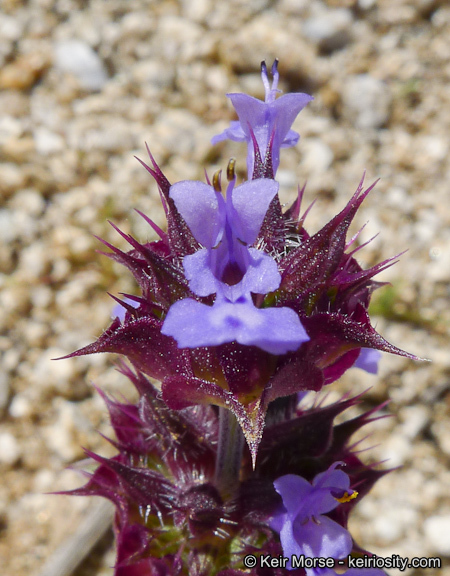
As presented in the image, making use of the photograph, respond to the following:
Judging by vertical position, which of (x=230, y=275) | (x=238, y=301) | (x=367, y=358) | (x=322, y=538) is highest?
(x=367, y=358)

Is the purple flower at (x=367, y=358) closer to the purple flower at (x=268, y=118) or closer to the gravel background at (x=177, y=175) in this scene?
the purple flower at (x=268, y=118)

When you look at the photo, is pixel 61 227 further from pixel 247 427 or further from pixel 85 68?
pixel 247 427

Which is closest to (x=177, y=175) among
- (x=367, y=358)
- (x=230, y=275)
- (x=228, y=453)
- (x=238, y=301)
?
(x=367, y=358)

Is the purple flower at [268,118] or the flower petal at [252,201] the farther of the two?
the purple flower at [268,118]

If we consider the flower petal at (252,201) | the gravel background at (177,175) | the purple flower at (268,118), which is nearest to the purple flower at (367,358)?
the purple flower at (268,118)

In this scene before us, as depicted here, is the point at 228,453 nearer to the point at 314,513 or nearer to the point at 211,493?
the point at 211,493

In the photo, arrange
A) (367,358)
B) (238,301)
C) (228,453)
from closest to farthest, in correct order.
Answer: (238,301) < (228,453) < (367,358)

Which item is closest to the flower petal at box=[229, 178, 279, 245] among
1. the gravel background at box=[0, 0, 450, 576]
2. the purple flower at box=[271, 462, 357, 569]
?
the purple flower at box=[271, 462, 357, 569]
